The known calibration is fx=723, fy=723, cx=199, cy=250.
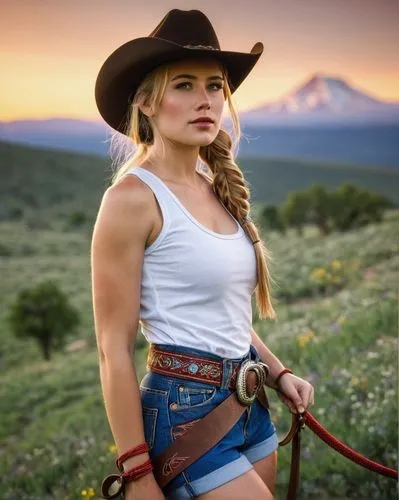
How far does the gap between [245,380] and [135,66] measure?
1.21 meters

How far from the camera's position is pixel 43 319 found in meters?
26.0

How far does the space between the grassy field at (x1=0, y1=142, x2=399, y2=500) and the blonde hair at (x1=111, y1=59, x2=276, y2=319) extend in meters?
1.13

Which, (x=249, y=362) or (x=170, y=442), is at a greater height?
(x=249, y=362)

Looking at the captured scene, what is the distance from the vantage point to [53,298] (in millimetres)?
26266

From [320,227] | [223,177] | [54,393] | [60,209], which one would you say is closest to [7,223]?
[60,209]

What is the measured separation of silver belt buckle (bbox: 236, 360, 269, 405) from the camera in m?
2.57

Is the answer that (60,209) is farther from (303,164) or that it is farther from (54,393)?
(54,393)

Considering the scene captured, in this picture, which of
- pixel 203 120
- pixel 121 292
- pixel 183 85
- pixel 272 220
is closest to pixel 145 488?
pixel 121 292

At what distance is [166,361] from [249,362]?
325 millimetres

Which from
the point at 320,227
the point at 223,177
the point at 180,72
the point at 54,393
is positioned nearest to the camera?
the point at 180,72

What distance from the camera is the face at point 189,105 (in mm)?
2615

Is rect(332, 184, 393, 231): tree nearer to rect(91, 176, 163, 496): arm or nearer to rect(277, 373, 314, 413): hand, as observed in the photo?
rect(277, 373, 314, 413): hand

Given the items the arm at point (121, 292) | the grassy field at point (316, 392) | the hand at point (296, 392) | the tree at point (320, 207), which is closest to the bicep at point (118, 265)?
the arm at point (121, 292)

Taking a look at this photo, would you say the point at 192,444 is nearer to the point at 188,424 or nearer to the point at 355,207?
the point at 188,424
